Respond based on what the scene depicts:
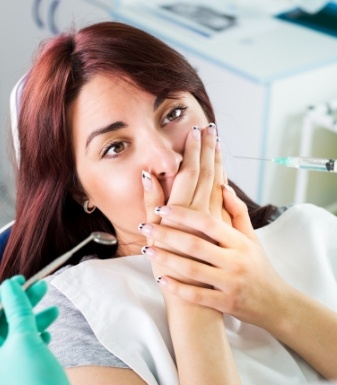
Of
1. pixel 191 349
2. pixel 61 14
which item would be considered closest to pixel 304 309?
pixel 191 349

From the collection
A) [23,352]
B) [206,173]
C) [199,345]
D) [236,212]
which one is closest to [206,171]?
[206,173]

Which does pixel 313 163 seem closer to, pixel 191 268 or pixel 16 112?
pixel 191 268

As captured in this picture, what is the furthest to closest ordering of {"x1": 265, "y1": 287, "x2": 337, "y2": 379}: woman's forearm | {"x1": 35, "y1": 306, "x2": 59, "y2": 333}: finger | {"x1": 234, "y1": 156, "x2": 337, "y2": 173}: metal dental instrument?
{"x1": 234, "y1": 156, "x2": 337, "y2": 173}: metal dental instrument, {"x1": 265, "y1": 287, "x2": 337, "y2": 379}: woman's forearm, {"x1": 35, "y1": 306, "x2": 59, "y2": 333}: finger

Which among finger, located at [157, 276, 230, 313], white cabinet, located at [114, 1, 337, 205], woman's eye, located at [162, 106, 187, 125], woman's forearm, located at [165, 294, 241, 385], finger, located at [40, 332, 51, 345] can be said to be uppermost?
woman's eye, located at [162, 106, 187, 125]

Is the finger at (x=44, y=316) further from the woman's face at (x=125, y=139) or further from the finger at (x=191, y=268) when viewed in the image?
the woman's face at (x=125, y=139)

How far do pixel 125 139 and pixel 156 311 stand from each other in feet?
1.06

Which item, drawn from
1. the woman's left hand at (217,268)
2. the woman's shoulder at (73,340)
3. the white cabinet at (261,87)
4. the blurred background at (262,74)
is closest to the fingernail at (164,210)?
the woman's left hand at (217,268)

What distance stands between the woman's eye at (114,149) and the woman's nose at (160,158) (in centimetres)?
5

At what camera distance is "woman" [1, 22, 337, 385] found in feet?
3.92

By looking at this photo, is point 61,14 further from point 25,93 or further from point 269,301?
point 269,301

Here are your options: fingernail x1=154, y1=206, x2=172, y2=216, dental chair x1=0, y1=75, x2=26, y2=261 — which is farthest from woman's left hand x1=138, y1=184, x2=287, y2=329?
dental chair x1=0, y1=75, x2=26, y2=261

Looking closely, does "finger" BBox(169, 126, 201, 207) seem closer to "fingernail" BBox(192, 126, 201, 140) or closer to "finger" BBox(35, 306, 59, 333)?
"fingernail" BBox(192, 126, 201, 140)

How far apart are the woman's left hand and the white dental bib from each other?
81mm

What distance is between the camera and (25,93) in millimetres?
1418
